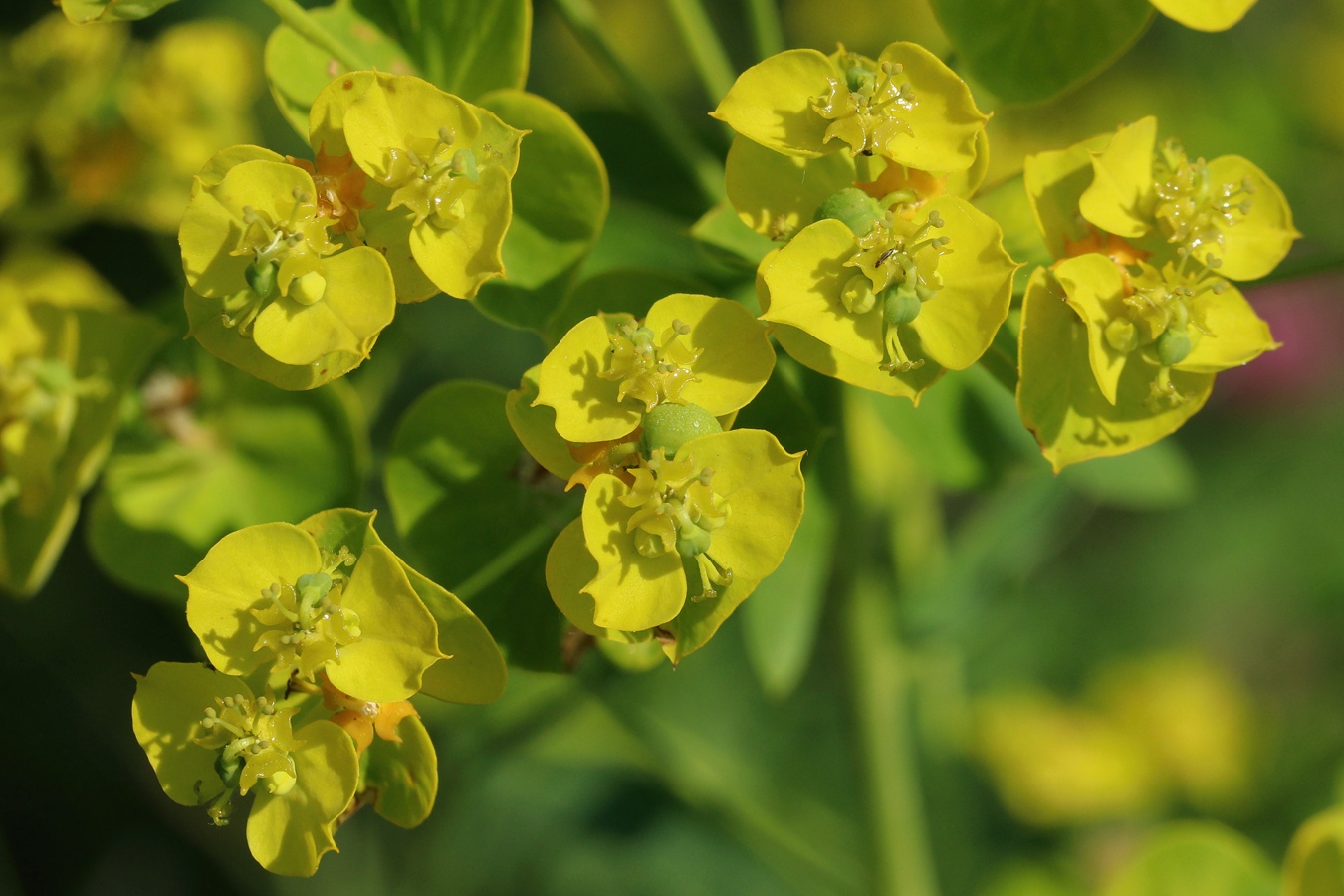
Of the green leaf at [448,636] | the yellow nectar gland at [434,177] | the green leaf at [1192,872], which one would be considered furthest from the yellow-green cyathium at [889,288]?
the green leaf at [1192,872]

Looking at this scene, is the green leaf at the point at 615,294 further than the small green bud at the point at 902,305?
Yes

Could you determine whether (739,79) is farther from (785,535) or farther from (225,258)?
(225,258)

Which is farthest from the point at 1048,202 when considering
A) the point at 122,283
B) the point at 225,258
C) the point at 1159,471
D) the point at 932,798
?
the point at 122,283

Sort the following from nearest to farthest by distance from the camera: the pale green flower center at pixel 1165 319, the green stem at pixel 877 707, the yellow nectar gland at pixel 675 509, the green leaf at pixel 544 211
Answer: the yellow nectar gland at pixel 675 509 < the pale green flower center at pixel 1165 319 < the green leaf at pixel 544 211 < the green stem at pixel 877 707

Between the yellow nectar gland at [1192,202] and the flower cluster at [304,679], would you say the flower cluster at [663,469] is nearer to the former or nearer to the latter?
the flower cluster at [304,679]

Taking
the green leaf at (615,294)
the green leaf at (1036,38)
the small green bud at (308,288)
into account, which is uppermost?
the green leaf at (1036,38)

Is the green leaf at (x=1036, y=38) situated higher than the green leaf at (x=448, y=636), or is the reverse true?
the green leaf at (x=1036, y=38)

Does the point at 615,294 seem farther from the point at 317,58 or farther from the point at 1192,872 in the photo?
the point at 1192,872
